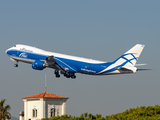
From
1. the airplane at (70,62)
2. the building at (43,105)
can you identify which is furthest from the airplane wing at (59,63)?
the building at (43,105)

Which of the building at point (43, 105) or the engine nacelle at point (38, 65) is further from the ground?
the engine nacelle at point (38, 65)

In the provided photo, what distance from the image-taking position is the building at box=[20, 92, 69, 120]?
118 meters

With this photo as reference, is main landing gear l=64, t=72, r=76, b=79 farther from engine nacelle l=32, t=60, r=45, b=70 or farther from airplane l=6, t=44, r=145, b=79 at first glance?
engine nacelle l=32, t=60, r=45, b=70

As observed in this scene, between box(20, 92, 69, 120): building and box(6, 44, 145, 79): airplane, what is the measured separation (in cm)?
1353

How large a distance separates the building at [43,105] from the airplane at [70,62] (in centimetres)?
1353

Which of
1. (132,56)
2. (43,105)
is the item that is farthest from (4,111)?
(132,56)

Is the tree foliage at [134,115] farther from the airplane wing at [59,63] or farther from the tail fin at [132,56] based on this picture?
A: the airplane wing at [59,63]

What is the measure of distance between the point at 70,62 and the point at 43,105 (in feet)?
73.1

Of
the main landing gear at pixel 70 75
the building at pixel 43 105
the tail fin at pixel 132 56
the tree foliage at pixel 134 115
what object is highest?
the tail fin at pixel 132 56

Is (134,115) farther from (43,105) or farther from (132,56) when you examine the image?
(43,105)

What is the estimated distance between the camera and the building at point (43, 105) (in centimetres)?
11756

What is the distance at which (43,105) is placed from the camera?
118 m

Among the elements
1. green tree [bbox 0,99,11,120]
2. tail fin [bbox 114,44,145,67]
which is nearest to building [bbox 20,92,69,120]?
green tree [bbox 0,99,11,120]

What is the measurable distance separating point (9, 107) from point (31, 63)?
2545 cm
